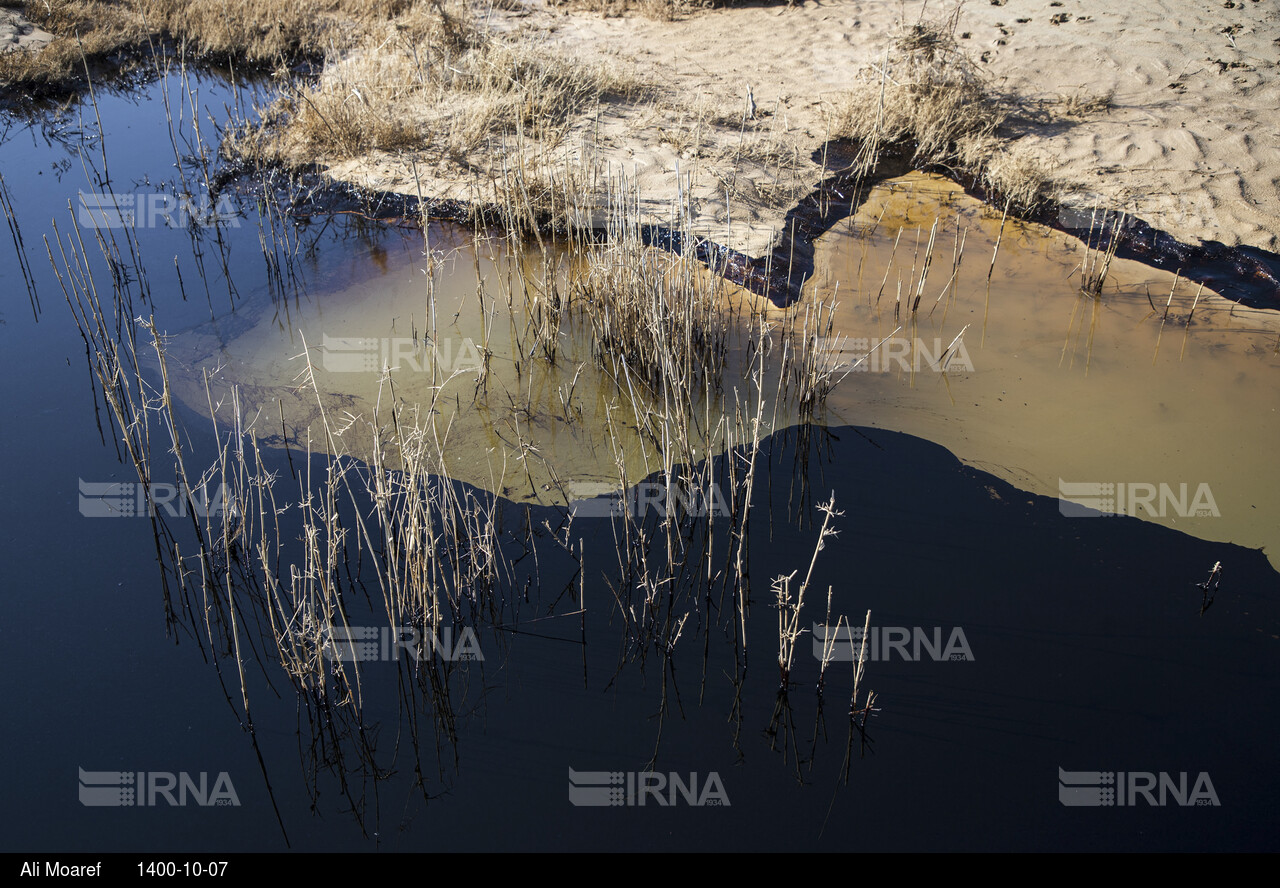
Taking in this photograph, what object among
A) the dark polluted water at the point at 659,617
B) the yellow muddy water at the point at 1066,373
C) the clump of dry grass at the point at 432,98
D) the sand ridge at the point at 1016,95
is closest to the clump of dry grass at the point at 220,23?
the clump of dry grass at the point at 432,98

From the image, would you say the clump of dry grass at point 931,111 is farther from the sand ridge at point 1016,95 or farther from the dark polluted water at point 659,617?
the dark polluted water at point 659,617

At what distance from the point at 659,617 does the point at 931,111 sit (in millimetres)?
4333

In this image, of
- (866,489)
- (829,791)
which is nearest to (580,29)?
(866,489)

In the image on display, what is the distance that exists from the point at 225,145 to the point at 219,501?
3548 mm

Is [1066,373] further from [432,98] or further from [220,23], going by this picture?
[220,23]

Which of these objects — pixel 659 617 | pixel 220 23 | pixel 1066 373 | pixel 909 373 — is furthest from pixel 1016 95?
pixel 220 23

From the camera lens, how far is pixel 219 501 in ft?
11.3

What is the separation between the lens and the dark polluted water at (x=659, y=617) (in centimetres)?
254

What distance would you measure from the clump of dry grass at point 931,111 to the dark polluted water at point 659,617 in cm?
167

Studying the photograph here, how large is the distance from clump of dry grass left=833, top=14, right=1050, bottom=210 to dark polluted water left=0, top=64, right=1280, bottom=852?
5.49ft

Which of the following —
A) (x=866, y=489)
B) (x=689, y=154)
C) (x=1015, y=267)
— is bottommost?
(x=866, y=489)

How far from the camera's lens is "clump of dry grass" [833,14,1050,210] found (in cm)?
578

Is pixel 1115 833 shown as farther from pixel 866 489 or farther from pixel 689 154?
pixel 689 154

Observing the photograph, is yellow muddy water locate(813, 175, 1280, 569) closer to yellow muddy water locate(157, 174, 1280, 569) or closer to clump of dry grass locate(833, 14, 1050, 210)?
yellow muddy water locate(157, 174, 1280, 569)
